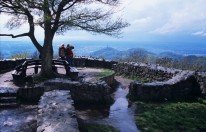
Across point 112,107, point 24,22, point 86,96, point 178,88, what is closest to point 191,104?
point 178,88

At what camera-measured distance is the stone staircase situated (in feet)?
39.5

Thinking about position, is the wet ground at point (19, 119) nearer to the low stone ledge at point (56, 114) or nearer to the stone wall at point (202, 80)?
the low stone ledge at point (56, 114)

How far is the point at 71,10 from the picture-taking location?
682 inches

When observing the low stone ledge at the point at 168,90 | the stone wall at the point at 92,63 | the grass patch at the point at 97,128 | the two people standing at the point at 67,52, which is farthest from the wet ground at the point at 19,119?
the stone wall at the point at 92,63

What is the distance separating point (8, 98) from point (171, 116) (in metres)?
5.67

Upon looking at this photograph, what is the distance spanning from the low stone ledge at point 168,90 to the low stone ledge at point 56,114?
4276 millimetres

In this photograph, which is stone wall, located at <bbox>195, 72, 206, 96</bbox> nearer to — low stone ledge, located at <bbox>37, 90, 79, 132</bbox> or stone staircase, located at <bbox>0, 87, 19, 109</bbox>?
low stone ledge, located at <bbox>37, 90, 79, 132</bbox>

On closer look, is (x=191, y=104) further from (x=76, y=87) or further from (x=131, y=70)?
(x=131, y=70)

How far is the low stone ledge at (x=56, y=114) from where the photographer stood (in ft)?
22.7

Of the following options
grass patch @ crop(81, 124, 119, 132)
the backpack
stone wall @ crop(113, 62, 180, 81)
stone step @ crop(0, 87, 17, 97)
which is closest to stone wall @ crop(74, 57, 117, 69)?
stone wall @ crop(113, 62, 180, 81)

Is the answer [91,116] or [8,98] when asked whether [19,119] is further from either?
[91,116]

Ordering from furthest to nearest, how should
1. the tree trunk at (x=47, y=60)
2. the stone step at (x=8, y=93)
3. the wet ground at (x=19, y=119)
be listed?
the tree trunk at (x=47, y=60) < the stone step at (x=8, y=93) < the wet ground at (x=19, y=119)

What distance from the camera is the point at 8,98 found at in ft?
40.4

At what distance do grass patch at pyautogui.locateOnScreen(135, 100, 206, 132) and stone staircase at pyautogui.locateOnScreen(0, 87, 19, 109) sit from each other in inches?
170
